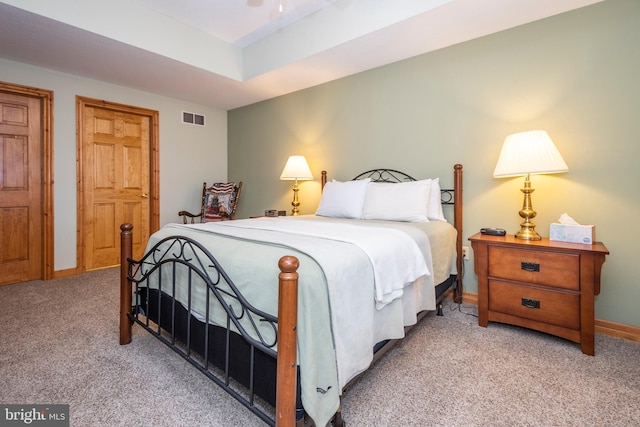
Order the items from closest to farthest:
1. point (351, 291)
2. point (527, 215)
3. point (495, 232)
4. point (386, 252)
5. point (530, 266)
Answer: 1. point (351, 291)
2. point (386, 252)
3. point (530, 266)
4. point (527, 215)
5. point (495, 232)

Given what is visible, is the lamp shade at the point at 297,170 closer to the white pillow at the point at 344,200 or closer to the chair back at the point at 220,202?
the white pillow at the point at 344,200

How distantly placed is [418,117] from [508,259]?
1.53 metres

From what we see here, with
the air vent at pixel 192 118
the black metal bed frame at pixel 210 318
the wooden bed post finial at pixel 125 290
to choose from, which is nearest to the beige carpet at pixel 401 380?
the wooden bed post finial at pixel 125 290

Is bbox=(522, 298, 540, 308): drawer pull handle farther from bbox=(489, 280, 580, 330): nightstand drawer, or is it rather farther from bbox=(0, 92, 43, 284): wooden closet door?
bbox=(0, 92, 43, 284): wooden closet door

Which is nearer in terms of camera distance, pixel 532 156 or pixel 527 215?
pixel 532 156

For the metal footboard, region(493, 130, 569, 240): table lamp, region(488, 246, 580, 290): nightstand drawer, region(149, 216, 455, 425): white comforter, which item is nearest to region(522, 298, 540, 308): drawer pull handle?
region(488, 246, 580, 290): nightstand drawer

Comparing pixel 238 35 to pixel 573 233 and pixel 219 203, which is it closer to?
pixel 219 203

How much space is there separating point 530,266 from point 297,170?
2.43m

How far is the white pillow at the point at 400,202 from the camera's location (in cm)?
252

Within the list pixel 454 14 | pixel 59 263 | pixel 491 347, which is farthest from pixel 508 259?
pixel 59 263

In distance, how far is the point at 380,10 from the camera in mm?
2447

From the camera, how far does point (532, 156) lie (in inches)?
82.0

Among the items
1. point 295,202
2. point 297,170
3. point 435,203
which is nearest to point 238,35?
point 297,170

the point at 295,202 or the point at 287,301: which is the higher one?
the point at 295,202
